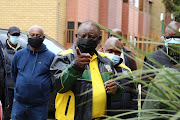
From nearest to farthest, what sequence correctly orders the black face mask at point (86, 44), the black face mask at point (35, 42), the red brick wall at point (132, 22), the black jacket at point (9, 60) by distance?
the black face mask at point (86, 44), the black face mask at point (35, 42), the black jacket at point (9, 60), the red brick wall at point (132, 22)

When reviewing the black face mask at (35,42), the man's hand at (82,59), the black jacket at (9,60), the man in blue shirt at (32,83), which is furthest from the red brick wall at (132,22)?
the man's hand at (82,59)

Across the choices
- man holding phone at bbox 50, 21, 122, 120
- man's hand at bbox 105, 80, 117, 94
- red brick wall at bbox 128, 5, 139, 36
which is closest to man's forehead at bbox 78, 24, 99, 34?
man holding phone at bbox 50, 21, 122, 120

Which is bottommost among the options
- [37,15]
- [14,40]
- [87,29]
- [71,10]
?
[14,40]

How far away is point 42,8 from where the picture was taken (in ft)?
62.3

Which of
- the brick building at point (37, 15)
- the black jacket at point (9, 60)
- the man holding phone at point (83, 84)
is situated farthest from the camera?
the brick building at point (37, 15)

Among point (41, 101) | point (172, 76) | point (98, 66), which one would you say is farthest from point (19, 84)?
point (172, 76)

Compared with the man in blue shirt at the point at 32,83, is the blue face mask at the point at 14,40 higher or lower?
higher

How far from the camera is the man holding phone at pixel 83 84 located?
3.69 m

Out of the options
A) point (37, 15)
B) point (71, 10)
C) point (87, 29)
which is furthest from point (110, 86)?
point (71, 10)

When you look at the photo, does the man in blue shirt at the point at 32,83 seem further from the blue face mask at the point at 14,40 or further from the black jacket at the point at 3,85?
the blue face mask at the point at 14,40

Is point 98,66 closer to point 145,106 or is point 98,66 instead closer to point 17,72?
point 145,106

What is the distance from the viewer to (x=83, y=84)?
3.75 meters

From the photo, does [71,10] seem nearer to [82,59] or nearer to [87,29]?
[87,29]

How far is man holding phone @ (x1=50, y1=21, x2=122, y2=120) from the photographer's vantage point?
3689 mm
